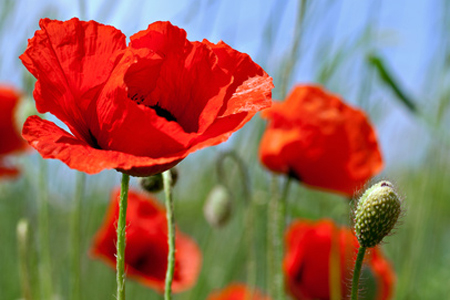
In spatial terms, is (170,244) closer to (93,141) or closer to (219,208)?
(93,141)

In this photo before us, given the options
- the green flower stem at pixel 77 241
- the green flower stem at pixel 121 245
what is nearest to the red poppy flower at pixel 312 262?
the green flower stem at pixel 77 241

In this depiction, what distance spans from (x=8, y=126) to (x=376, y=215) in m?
1.35

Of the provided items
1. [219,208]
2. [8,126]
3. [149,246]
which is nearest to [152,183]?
[219,208]

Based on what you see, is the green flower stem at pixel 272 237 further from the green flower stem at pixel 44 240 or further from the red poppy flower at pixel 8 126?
the red poppy flower at pixel 8 126

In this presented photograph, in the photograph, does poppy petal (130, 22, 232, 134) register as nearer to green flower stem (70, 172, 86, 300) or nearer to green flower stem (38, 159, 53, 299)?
green flower stem (70, 172, 86, 300)

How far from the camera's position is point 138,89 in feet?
1.77

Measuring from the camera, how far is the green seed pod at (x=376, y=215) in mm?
463

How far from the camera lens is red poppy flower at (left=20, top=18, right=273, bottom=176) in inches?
17.9

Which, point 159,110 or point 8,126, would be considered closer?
point 159,110

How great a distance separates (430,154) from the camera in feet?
4.45

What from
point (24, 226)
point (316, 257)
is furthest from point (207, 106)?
point (316, 257)

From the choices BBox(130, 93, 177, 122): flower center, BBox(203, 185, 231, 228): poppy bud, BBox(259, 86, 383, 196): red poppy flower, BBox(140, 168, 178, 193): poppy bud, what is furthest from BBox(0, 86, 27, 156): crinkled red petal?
BBox(130, 93, 177, 122): flower center

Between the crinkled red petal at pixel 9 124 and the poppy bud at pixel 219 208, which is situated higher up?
the crinkled red petal at pixel 9 124

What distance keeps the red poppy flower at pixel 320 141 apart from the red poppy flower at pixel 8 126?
779 millimetres
